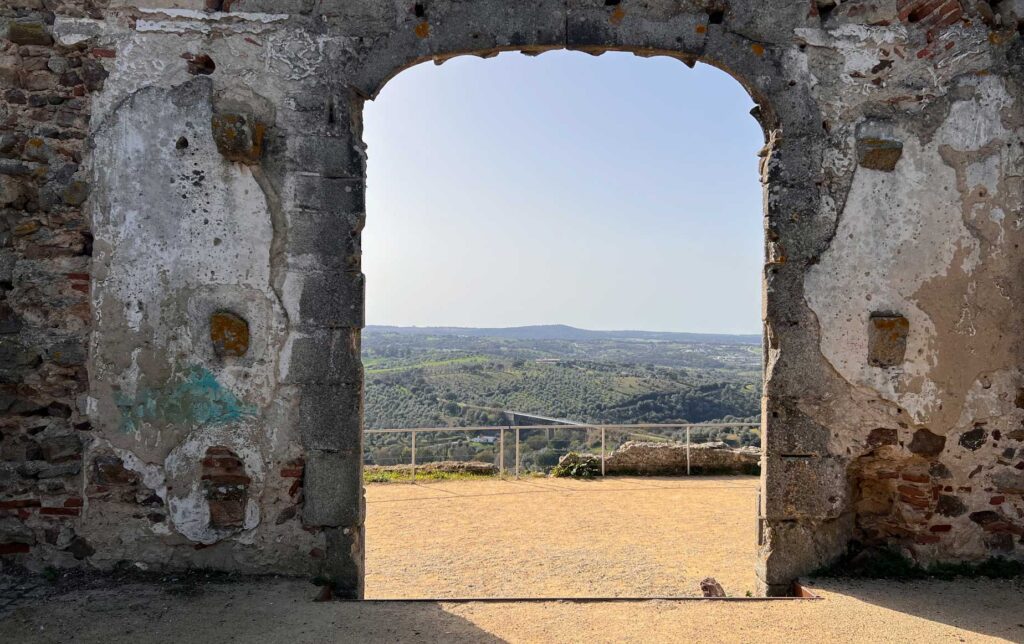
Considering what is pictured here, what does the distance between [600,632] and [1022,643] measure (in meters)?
2.13

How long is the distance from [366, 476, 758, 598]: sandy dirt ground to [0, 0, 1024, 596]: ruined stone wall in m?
1.41

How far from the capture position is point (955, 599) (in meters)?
3.84

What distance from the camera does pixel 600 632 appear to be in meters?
3.48

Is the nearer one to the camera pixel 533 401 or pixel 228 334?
pixel 228 334

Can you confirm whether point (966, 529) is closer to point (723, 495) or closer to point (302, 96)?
point (723, 495)

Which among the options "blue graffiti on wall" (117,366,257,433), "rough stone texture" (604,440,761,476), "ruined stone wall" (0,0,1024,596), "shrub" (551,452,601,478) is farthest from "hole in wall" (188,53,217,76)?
"rough stone texture" (604,440,761,476)

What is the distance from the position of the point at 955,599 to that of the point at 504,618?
2.67m

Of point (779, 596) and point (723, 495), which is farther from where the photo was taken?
point (723, 495)

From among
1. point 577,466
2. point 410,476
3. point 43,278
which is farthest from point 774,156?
point 410,476

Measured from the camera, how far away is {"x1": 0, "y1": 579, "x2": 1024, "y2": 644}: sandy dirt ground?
3393 mm

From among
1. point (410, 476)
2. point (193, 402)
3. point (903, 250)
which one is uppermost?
point (903, 250)

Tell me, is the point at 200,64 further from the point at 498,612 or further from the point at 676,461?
the point at 676,461

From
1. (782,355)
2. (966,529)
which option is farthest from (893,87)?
(966,529)

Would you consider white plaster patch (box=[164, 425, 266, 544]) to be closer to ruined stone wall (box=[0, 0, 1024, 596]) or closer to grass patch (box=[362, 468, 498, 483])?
ruined stone wall (box=[0, 0, 1024, 596])
